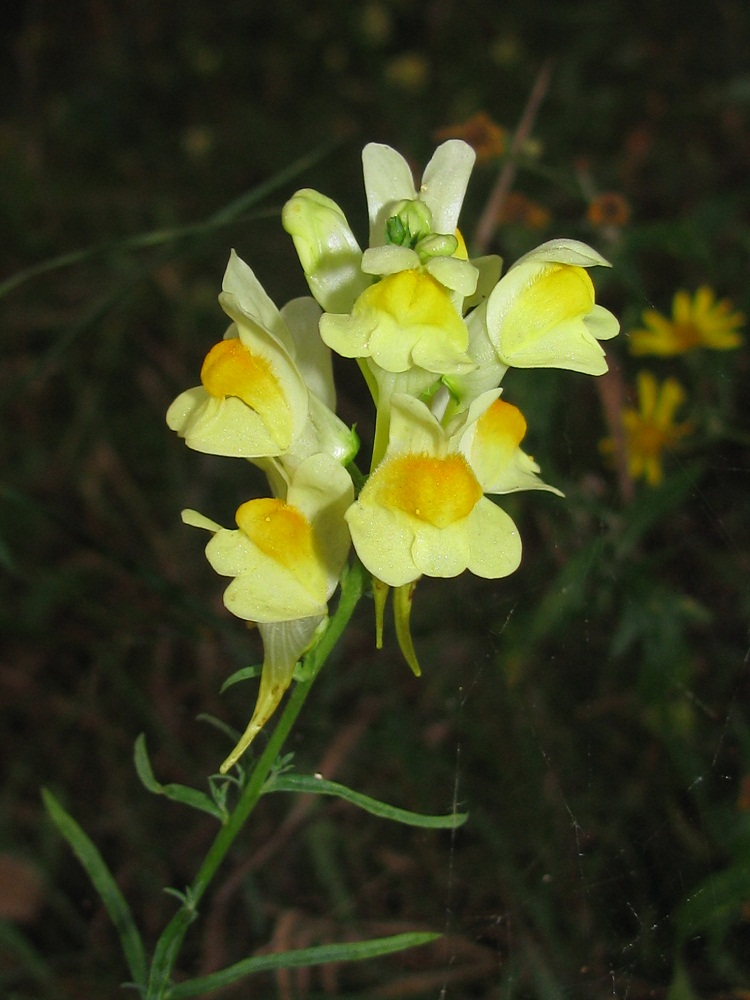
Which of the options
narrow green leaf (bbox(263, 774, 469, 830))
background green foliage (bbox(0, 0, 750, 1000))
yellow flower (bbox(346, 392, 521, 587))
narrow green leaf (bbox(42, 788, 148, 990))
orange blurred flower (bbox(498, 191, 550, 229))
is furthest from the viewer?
orange blurred flower (bbox(498, 191, 550, 229))

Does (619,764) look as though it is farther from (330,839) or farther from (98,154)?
(98,154)

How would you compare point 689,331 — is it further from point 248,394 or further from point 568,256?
point 248,394

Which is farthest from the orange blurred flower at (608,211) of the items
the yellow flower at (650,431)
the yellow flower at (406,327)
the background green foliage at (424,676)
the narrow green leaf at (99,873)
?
the narrow green leaf at (99,873)

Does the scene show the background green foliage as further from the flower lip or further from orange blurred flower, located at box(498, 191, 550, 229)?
the flower lip

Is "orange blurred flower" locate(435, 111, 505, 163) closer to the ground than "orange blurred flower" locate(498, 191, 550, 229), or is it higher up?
higher up

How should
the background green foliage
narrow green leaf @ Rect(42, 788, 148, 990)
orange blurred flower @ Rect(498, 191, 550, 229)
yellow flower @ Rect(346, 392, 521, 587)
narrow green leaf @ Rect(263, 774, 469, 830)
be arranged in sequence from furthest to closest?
1. orange blurred flower @ Rect(498, 191, 550, 229)
2. the background green foliage
3. narrow green leaf @ Rect(42, 788, 148, 990)
4. narrow green leaf @ Rect(263, 774, 469, 830)
5. yellow flower @ Rect(346, 392, 521, 587)

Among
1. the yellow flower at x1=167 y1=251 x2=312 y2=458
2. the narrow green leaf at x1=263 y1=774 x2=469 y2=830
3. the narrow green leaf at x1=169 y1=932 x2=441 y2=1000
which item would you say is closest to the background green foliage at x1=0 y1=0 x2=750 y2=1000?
the narrow green leaf at x1=169 y1=932 x2=441 y2=1000

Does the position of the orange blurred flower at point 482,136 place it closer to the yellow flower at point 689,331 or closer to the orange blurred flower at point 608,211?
the orange blurred flower at point 608,211

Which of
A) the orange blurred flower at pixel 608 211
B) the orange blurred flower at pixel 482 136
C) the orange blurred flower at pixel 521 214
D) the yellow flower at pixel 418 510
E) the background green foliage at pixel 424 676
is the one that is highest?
the orange blurred flower at pixel 482 136
